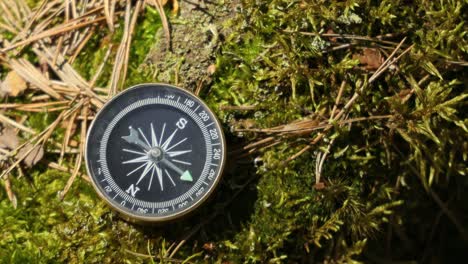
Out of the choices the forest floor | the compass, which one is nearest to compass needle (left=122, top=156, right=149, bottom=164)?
the compass

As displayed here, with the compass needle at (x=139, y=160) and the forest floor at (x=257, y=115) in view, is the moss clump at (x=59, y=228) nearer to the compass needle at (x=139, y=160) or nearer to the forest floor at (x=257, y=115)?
the forest floor at (x=257, y=115)

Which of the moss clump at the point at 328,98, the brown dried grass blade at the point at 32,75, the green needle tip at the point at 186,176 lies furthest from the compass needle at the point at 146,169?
the brown dried grass blade at the point at 32,75

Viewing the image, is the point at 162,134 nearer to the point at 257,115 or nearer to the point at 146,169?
the point at 146,169

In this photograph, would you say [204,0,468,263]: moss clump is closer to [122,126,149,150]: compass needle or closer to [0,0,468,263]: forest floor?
[0,0,468,263]: forest floor

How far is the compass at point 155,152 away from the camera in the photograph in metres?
2.98

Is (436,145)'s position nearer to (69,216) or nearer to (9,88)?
(69,216)

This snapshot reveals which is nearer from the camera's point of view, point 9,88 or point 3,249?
point 3,249

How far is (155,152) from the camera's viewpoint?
3.01 m

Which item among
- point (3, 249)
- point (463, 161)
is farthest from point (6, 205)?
point (463, 161)

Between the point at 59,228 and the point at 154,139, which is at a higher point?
the point at 154,139

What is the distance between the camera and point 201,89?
3252mm

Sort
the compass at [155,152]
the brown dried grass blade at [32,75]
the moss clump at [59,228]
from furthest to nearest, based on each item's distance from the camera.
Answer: the brown dried grass blade at [32,75], the moss clump at [59,228], the compass at [155,152]

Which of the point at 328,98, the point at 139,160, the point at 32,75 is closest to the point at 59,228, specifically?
the point at 139,160

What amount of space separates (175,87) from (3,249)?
111 centimetres
